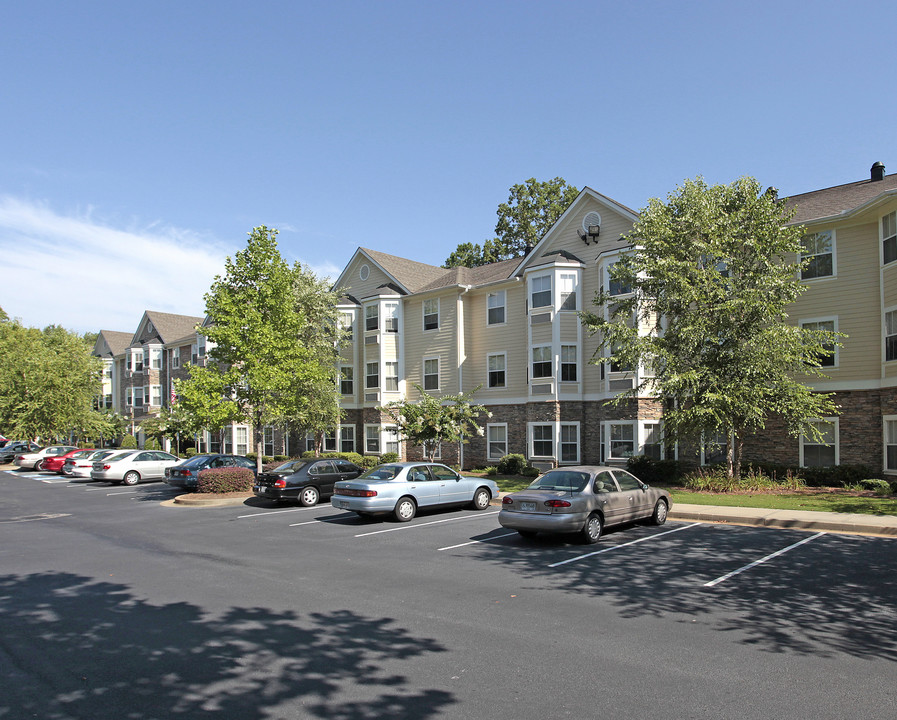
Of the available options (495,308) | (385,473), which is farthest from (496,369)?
(385,473)

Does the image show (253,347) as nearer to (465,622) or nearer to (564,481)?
(564,481)

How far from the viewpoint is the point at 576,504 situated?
12.0 meters

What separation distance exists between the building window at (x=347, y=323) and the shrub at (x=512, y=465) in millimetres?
12513

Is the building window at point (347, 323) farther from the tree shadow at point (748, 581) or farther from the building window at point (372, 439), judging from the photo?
the tree shadow at point (748, 581)

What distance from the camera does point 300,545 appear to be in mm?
12875

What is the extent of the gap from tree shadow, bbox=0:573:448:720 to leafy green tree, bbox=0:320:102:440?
4040cm

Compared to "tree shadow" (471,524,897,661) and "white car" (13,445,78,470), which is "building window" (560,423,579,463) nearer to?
"tree shadow" (471,524,897,661)

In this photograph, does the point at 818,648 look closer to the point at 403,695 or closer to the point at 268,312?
the point at 403,695

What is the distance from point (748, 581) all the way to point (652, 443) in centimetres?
1665

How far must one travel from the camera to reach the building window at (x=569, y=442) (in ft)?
90.7

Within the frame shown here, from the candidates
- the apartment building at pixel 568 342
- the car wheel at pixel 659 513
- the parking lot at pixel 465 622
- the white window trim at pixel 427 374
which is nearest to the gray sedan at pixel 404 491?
the parking lot at pixel 465 622

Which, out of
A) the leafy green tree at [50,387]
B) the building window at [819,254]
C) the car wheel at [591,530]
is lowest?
the car wheel at [591,530]

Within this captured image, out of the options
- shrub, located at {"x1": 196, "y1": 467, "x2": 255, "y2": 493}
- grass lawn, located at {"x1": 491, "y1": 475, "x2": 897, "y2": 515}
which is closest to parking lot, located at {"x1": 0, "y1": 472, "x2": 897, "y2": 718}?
grass lawn, located at {"x1": 491, "y1": 475, "x2": 897, "y2": 515}

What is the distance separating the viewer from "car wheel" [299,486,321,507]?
1905 centimetres
